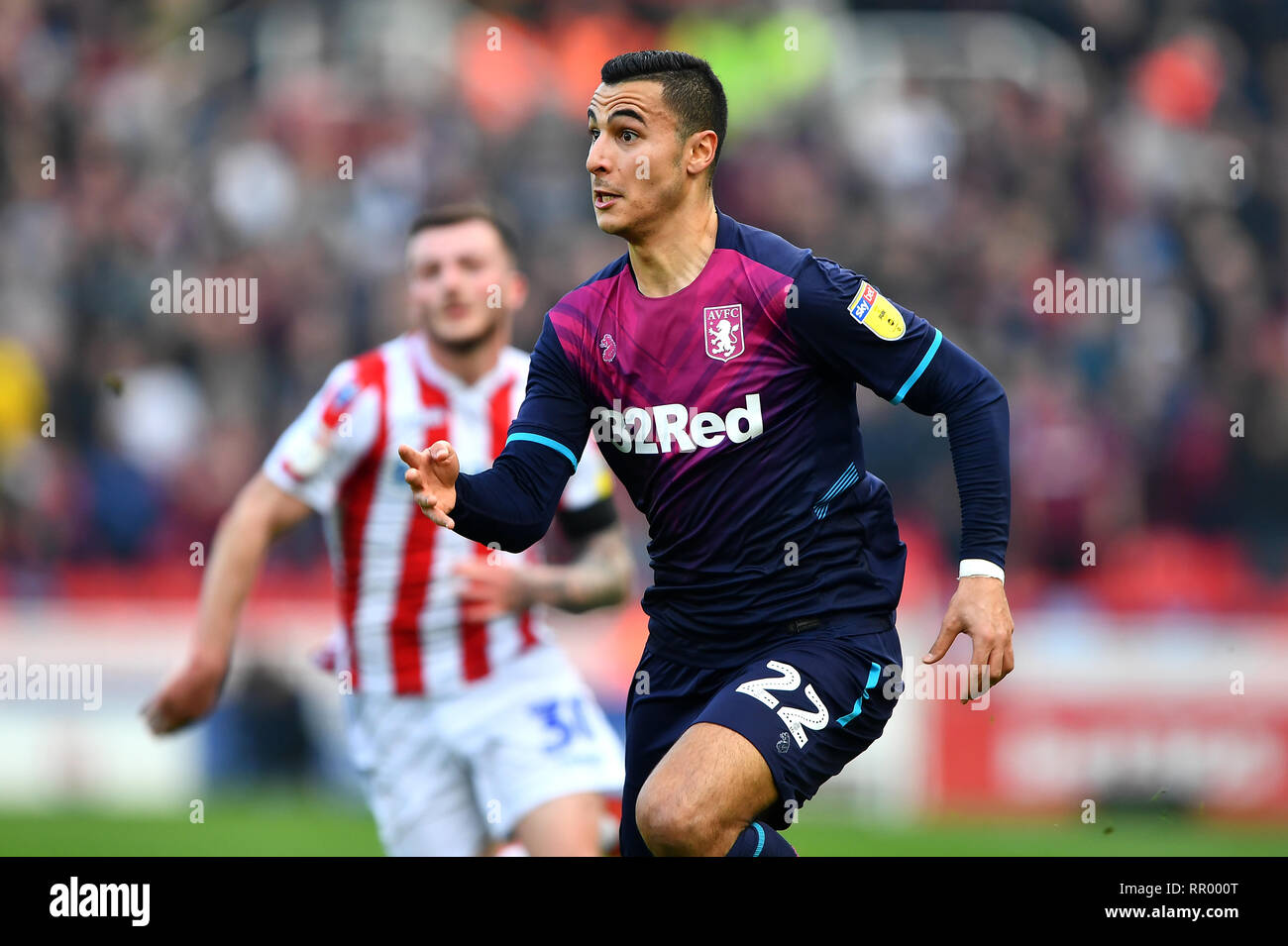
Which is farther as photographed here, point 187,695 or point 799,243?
point 799,243

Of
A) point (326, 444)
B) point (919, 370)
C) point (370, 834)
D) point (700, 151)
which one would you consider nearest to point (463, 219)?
point (326, 444)

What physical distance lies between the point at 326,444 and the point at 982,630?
9.27ft

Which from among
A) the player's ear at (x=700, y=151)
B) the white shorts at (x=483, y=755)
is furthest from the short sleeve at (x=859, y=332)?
the white shorts at (x=483, y=755)

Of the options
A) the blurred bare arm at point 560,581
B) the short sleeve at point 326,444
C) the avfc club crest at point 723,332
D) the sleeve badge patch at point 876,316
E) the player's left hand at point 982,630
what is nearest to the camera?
the player's left hand at point 982,630

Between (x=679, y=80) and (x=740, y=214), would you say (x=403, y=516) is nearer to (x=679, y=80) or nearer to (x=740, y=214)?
(x=679, y=80)

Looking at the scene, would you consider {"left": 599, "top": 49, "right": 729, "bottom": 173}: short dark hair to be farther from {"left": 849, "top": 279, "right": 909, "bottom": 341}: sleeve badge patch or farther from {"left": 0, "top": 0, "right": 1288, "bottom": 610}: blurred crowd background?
{"left": 0, "top": 0, "right": 1288, "bottom": 610}: blurred crowd background

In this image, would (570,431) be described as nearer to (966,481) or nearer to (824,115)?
(966,481)

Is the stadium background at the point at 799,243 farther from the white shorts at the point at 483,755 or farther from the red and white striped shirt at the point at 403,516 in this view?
the red and white striped shirt at the point at 403,516

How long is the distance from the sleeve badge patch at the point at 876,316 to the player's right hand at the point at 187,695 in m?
2.76

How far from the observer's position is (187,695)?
247 inches

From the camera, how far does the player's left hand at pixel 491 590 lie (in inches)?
253

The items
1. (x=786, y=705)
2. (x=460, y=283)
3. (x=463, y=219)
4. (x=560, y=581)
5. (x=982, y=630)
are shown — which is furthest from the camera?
(x=463, y=219)

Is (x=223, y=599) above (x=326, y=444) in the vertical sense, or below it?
below

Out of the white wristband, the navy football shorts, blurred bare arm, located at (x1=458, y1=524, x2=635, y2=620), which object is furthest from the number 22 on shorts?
blurred bare arm, located at (x1=458, y1=524, x2=635, y2=620)
